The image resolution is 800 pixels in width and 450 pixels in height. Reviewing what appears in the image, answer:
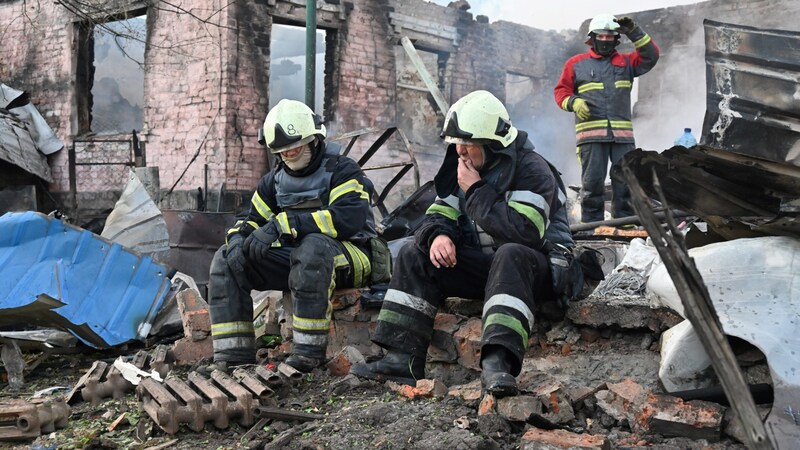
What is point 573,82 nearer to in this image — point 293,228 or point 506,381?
point 293,228

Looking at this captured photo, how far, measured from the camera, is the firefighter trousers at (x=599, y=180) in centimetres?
726

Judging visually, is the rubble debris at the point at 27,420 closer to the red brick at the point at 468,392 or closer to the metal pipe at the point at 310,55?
the red brick at the point at 468,392

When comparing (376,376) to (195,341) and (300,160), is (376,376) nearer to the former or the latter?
(300,160)

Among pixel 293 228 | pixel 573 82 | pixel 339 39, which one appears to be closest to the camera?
pixel 293 228

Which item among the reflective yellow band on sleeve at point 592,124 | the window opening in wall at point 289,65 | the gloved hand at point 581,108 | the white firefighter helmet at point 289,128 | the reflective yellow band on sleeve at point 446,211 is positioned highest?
the window opening in wall at point 289,65

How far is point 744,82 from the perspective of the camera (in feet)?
16.6

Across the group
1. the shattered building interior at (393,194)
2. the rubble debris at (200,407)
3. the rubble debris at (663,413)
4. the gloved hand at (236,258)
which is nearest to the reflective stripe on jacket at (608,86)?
the shattered building interior at (393,194)

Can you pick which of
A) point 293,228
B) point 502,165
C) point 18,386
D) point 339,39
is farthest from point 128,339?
point 339,39

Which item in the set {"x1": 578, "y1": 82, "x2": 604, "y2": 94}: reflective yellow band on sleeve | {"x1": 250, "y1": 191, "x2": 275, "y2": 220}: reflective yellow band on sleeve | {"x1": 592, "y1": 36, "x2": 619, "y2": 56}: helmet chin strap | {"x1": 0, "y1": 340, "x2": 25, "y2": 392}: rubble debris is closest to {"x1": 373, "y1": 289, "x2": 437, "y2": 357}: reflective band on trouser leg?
{"x1": 250, "y1": 191, "x2": 275, "y2": 220}: reflective yellow band on sleeve

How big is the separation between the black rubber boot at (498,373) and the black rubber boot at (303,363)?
130 centimetres

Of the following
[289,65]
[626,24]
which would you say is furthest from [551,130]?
[626,24]

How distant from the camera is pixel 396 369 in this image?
4.15m

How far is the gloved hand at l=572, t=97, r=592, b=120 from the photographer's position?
718 cm

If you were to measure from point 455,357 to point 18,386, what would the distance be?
2.87 m
